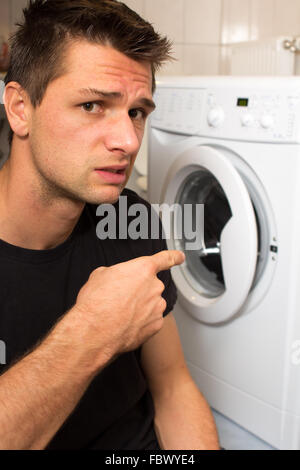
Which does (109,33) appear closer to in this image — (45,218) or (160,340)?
(45,218)

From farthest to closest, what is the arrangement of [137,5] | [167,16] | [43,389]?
[167,16], [137,5], [43,389]

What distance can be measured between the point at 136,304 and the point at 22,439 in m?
0.23

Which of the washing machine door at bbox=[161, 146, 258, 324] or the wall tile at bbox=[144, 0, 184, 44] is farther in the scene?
the wall tile at bbox=[144, 0, 184, 44]

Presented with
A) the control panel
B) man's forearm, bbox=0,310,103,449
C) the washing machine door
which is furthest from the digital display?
man's forearm, bbox=0,310,103,449

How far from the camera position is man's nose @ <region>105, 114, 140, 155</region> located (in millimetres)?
819

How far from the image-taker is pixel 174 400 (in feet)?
3.14

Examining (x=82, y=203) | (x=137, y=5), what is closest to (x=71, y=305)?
(x=82, y=203)

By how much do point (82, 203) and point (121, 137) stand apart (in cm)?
15

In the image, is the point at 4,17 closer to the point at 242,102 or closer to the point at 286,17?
the point at 242,102

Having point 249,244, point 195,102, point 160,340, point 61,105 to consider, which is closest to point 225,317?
point 249,244

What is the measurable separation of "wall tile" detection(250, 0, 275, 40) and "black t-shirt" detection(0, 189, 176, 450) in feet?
6.34

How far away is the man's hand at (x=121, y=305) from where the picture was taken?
70 cm

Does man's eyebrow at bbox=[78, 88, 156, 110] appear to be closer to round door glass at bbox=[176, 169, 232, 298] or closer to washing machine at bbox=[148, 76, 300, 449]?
washing machine at bbox=[148, 76, 300, 449]
